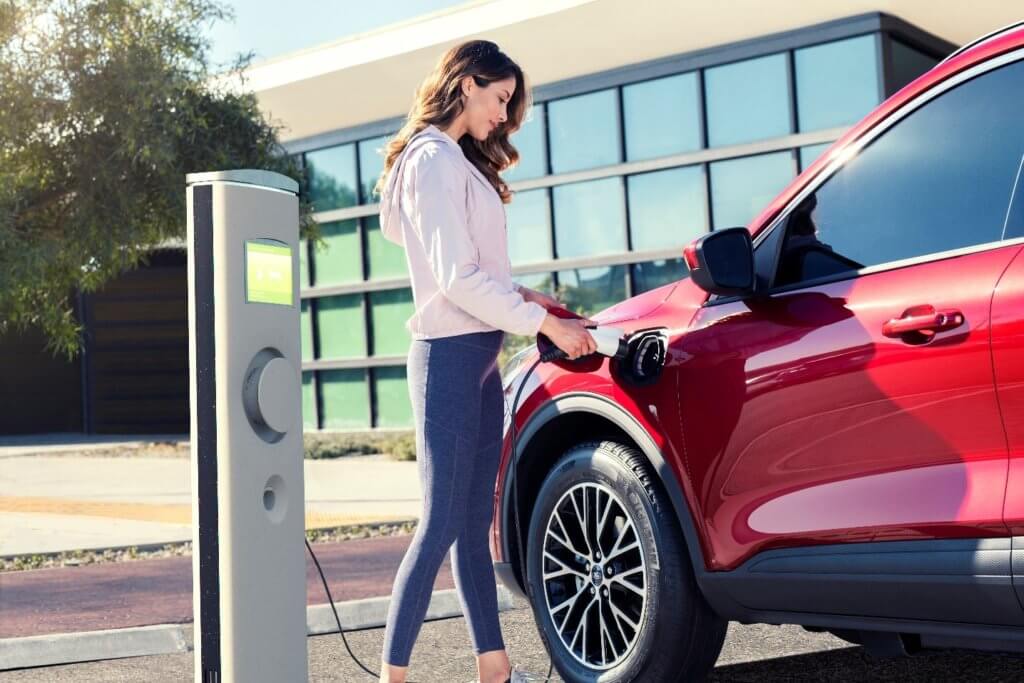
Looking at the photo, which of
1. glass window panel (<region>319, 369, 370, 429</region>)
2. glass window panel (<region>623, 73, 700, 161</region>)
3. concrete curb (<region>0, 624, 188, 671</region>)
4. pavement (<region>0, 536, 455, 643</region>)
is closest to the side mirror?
concrete curb (<region>0, 624, 188, 671</region>)

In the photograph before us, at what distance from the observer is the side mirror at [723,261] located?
3.70m

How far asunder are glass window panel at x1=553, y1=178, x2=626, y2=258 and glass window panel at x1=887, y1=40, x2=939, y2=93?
434 cm

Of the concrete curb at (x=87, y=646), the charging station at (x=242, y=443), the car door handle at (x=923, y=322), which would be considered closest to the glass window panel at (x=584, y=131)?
the concrete curb at (x=87, y=646)

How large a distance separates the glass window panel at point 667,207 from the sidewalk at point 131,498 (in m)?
5.23

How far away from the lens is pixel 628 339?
4164 millimetres

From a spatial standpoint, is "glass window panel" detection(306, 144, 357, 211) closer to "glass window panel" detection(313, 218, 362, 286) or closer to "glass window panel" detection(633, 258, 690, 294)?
"glass window panel" detection(313, 218, 362, 286)

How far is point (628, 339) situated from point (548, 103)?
1802 cm

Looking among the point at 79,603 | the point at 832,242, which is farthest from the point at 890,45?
the point at 832,242

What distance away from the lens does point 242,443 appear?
2988mm

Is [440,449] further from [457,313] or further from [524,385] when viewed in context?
[524,385]

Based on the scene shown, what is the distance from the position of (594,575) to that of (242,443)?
1559mm

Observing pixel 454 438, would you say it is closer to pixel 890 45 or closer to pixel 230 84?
pixel 890 45

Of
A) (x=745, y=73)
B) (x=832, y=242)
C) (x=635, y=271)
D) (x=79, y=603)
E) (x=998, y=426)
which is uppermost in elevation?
(x=745, y=73)

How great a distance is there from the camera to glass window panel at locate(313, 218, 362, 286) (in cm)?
2488
